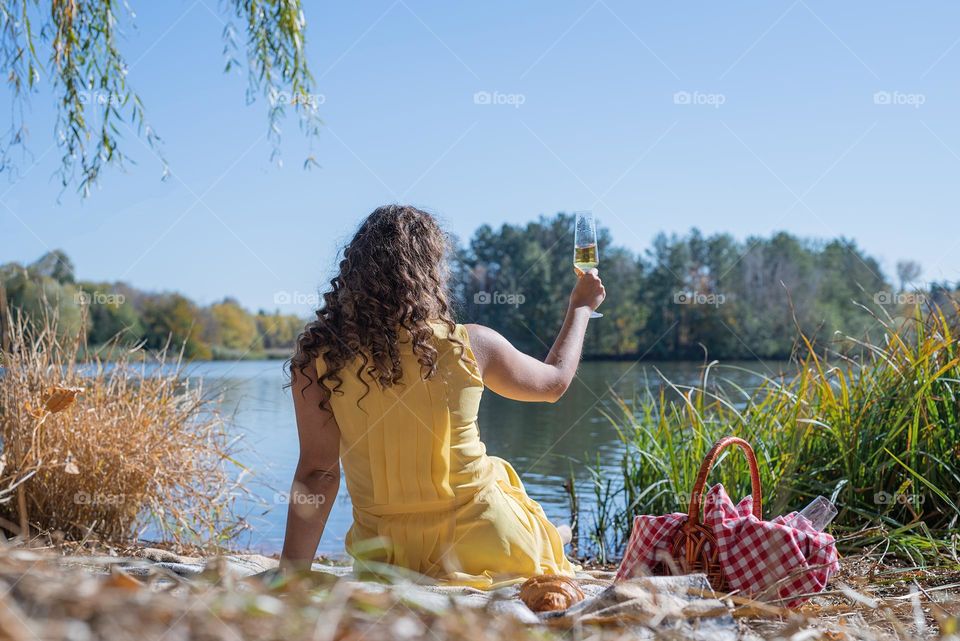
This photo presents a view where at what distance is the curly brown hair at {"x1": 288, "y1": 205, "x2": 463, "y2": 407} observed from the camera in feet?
7.86

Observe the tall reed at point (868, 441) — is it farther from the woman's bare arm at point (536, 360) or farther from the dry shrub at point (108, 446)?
the dry shrub at point (108, 446)

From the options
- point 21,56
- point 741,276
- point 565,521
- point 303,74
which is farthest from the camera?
point 741,276

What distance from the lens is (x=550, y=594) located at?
181 cm

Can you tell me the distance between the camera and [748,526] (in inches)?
87.4

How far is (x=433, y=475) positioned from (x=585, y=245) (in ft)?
3.08

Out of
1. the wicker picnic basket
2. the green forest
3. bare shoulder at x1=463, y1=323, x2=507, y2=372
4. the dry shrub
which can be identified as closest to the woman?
bare shoulder at x1=463, y1=323, x2=507, y2=372

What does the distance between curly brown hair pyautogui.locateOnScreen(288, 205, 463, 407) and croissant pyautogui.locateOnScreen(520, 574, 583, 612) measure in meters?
0.72

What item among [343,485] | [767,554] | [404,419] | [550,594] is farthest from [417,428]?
[343,485]

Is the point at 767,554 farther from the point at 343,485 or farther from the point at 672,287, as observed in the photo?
the point at 672,287

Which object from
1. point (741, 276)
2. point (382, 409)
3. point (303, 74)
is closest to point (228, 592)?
point (382, 409)

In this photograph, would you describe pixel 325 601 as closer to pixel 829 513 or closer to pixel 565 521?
pixel 829 513

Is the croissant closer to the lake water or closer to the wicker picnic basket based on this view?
the wicker picnic basket

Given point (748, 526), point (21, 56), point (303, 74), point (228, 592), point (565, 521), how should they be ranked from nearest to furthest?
point (228, 592), point (748, 526), point (21, 56), point (303, 74), point (565, 521)

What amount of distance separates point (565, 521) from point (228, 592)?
4.69 m
